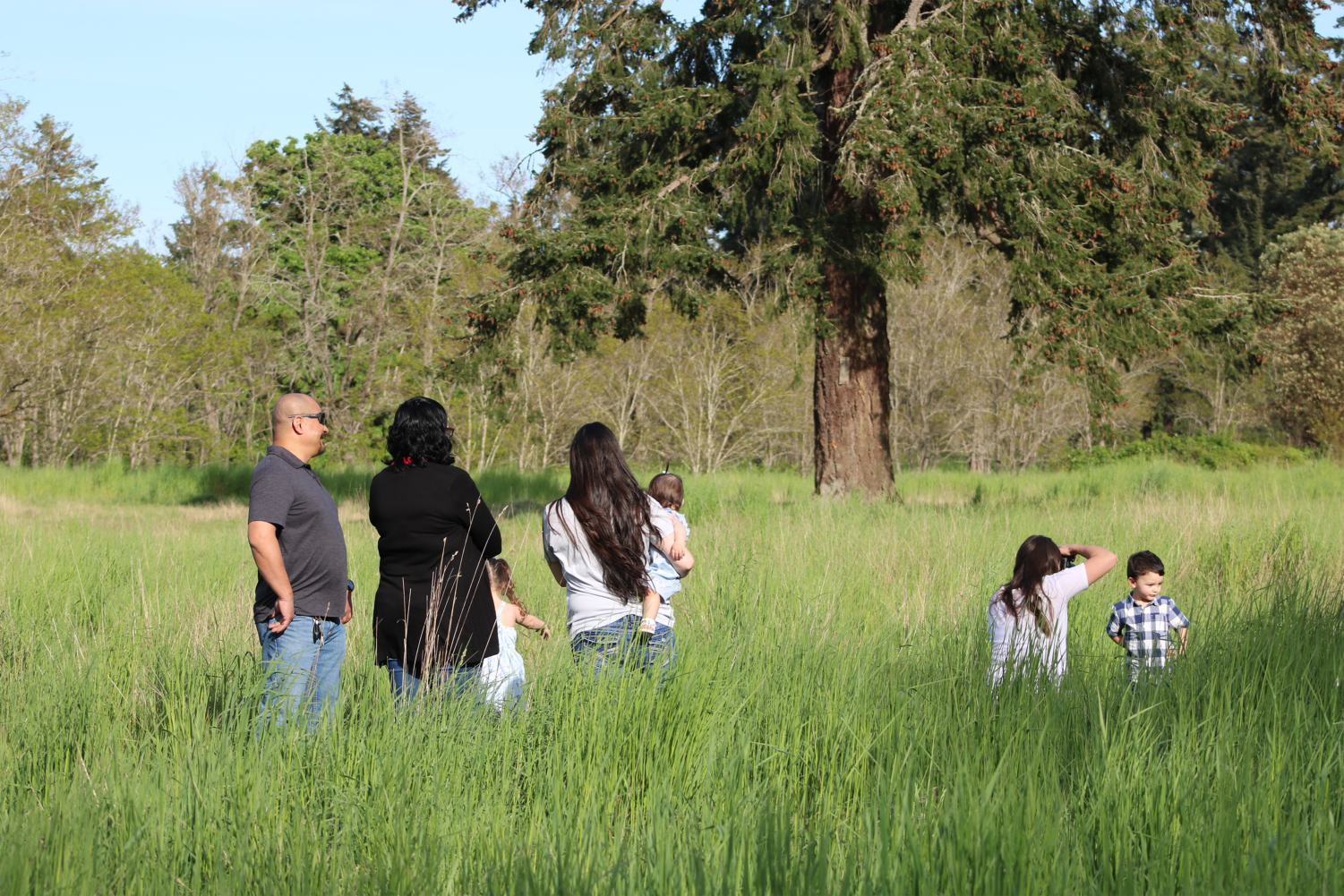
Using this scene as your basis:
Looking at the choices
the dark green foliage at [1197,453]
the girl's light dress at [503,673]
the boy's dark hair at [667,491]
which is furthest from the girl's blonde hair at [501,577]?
the dark green foliage at [1197,453]

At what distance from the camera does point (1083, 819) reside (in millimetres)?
3035

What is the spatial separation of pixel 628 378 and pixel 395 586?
83.9 ft

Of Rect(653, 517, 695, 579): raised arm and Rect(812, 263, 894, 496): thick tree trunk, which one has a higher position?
Rect(812, 263, 894, 496): thick tree trunk

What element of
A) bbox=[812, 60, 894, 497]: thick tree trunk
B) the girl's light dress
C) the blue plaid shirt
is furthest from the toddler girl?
bbox=[812, 60, 894, 497]: thick tree trunk

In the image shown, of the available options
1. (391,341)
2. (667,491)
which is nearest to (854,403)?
(667,491)

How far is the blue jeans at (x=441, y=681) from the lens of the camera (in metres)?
4.03

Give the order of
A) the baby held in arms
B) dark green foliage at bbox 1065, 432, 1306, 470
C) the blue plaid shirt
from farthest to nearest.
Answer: dark green foliage at bbox 1065, 432, 1306, 470
the blue plaid shirt
the baby held in arms

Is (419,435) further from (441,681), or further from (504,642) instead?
(504,642)

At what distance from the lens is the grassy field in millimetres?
2707

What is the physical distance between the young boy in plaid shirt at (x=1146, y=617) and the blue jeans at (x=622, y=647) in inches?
87.0

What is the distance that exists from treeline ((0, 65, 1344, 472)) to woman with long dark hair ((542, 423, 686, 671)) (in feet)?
61.8

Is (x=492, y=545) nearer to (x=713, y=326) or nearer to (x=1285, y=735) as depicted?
(x=1285, y=735)

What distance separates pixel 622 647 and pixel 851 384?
1079 centimetres

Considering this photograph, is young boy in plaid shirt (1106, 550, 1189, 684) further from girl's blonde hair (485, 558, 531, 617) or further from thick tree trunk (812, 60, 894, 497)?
thick tree trunk (812, 60, 894, 497)
